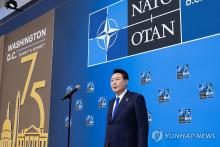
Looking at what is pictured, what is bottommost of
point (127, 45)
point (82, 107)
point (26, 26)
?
point (82, 107)

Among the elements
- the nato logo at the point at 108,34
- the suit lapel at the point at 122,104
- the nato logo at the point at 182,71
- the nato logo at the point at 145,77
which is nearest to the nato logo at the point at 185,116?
the nato logo at the point at 182,71

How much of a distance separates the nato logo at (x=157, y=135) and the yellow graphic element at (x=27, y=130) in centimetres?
234

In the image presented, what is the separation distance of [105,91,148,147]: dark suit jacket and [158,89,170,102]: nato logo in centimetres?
74

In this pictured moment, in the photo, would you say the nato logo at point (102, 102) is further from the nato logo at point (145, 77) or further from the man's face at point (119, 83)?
the man's face at point (119, 83)

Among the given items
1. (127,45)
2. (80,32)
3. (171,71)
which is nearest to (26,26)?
(80,32)

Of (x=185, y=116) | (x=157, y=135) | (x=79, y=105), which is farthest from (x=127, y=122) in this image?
(x=79, y=105)

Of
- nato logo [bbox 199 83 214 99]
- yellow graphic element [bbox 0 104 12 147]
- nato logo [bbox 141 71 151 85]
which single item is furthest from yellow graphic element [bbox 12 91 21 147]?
nato logo [bbox 199 83 214 99]

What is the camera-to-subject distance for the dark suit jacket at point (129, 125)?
9.81 feet

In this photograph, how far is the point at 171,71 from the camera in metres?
3.74

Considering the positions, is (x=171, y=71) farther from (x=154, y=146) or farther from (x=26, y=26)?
(x=26, y=26)

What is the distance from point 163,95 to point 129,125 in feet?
2.92

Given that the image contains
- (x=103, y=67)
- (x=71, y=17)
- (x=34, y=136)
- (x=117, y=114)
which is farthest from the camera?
(x=34, y=136)

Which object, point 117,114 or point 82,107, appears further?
point 82,107

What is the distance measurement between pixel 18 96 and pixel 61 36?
1.61m
